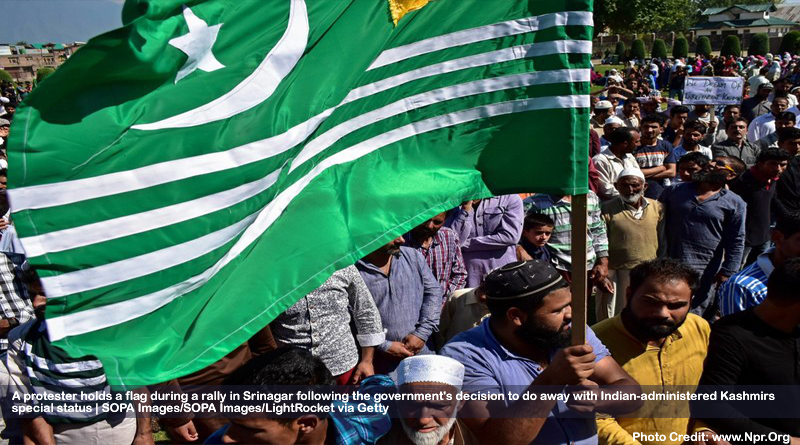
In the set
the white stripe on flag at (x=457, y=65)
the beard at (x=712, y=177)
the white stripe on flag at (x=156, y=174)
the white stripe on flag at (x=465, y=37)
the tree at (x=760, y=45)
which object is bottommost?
the tree at (x=760, y=45)

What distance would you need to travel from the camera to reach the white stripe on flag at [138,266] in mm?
2254

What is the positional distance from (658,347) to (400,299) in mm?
1655

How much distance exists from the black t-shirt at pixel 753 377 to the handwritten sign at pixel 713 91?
8831 mm

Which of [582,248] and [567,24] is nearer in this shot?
[582,248]

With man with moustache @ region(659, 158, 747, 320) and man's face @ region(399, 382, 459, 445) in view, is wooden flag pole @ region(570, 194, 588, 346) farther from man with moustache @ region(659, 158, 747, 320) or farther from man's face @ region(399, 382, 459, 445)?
man with moustache @ region(659, 158, 747, 320)

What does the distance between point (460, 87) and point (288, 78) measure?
2.19ft

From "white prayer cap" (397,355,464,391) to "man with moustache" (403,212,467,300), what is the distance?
205 centimetres

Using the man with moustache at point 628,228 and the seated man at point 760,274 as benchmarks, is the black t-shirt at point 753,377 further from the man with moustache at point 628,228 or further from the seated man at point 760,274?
the man with moustache at point 628,228

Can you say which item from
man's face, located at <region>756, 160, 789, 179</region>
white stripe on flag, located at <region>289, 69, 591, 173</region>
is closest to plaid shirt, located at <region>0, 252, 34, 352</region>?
white stripe on flag, located at <region>289, 69, 591, 173</region>

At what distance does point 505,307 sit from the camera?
3125mm

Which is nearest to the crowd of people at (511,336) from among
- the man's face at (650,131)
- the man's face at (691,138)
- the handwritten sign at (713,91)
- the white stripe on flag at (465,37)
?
the white stripe on flag at (465,37)

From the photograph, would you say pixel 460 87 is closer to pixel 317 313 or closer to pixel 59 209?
pixel 59 209

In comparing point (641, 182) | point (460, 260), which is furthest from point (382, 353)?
point (641, 182)

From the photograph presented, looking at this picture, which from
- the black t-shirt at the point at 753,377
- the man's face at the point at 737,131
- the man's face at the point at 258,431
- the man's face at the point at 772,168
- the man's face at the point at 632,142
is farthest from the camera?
the man's face at the point at 737,131
